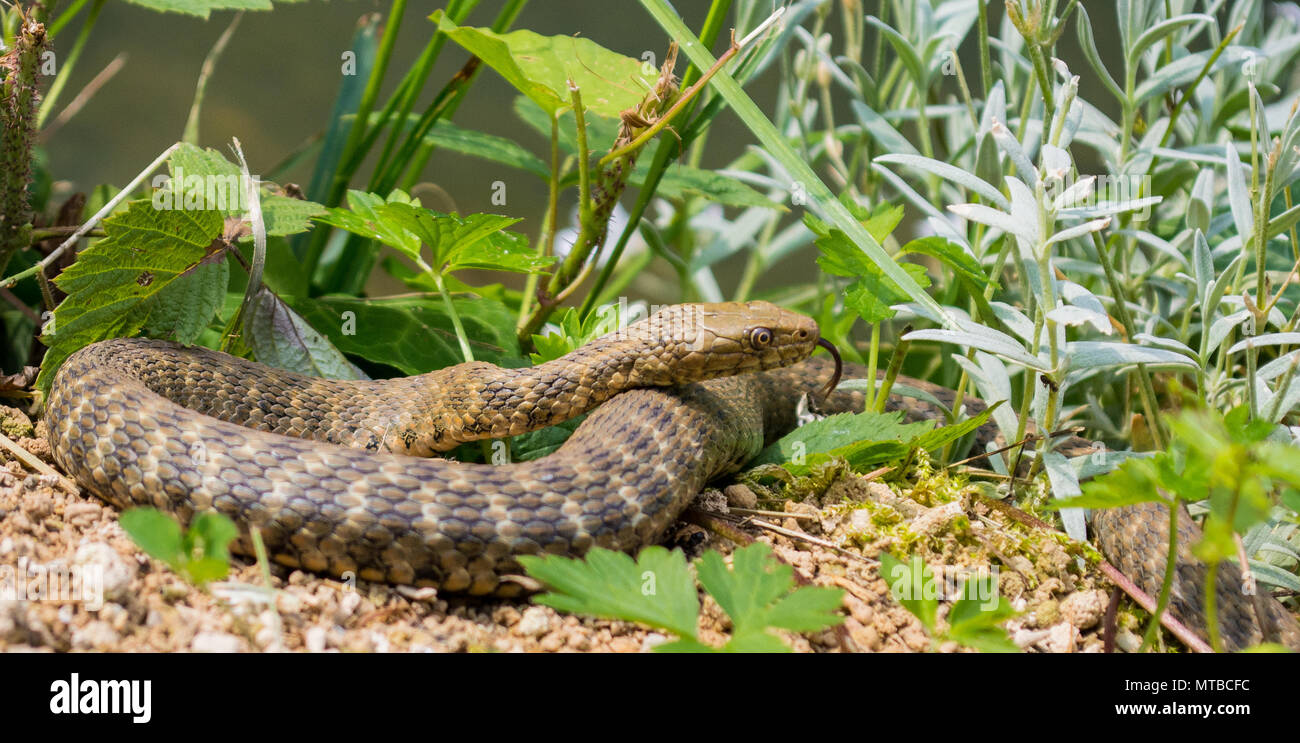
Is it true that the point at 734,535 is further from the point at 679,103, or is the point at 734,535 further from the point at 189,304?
the point at 189,304

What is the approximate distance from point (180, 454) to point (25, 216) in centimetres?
145

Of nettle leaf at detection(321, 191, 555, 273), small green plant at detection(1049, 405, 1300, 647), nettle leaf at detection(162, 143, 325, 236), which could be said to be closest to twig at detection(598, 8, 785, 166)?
nettle leaf at detection(321, 191, 555, 273)

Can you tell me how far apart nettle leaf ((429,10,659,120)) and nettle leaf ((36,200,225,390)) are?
109 cm

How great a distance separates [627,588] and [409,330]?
2.10 meters

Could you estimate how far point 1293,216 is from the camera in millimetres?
3033

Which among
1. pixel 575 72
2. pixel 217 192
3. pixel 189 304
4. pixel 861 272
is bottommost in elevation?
pixel 189 304

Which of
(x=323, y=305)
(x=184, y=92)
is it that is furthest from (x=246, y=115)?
(x=323, y=305)

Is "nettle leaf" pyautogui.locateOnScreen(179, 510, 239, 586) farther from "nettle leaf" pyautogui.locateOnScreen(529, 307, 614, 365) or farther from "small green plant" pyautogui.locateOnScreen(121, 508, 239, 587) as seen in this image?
"nettle leaf" pyautogui.locateOnScreen(529, 307, 614, 365)

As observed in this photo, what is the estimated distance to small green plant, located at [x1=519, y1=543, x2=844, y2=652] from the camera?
6.31 feet

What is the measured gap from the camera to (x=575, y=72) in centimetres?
335

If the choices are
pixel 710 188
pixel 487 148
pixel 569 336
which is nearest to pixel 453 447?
pixel 569 336

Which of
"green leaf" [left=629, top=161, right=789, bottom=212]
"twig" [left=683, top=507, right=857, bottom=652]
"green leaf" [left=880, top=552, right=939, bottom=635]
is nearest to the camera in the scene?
"green leaf" [left=880, top=552, right=939, bottom=635]

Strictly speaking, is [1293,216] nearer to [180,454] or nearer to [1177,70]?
[1177,70]

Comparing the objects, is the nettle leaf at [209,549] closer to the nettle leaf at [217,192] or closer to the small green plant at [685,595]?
the small green plant at [685,595]
